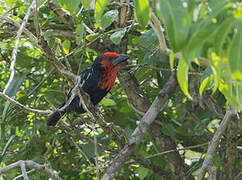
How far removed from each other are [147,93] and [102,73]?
61cm

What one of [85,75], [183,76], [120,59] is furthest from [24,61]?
[183,76]

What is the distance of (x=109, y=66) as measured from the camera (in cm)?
377

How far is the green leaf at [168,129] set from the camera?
10.6 feet

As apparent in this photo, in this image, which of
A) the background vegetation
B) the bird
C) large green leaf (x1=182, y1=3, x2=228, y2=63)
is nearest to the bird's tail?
the background vegetation

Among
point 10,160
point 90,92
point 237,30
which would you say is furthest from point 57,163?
point 237,30

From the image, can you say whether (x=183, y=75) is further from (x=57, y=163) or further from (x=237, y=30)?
(x=57, y=163)

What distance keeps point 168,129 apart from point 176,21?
2.41 m

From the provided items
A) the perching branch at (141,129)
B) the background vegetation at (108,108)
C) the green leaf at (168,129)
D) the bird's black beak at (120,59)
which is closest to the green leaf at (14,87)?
the background vegetation at (108,108)

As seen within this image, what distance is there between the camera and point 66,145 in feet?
13.4

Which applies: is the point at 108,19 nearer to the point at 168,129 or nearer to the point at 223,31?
the point at 223,31

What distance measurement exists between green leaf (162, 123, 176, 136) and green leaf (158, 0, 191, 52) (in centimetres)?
232

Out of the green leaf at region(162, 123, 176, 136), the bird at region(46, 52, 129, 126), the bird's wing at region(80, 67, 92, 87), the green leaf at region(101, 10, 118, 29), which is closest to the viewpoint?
the green leaf at region(101, 10, 118, 29)

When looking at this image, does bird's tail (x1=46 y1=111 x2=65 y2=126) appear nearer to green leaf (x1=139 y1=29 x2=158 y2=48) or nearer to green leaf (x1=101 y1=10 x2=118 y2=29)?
green leaf (x1=139 y1=29 x2=158 y2=48)

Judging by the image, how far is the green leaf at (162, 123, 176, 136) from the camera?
3.23 m
